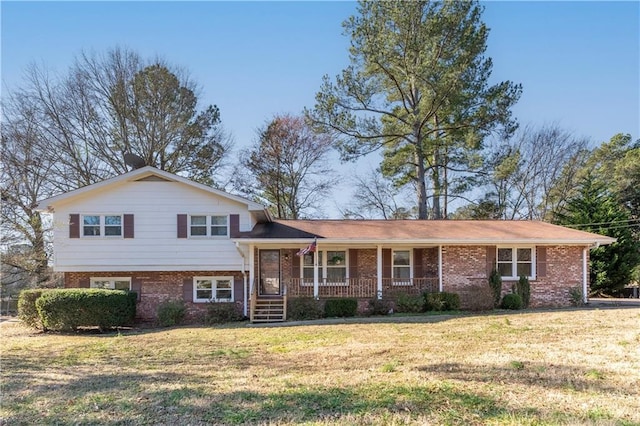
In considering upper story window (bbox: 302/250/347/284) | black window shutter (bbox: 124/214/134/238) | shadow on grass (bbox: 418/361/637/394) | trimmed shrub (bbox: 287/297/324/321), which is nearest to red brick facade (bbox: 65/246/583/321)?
upper story window (bbox: 302/250/347/284)

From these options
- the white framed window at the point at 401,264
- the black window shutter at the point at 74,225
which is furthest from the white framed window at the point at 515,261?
A: the black window shutter at the point at 74,225

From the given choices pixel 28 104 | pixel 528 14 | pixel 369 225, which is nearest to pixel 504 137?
pixel 369 225

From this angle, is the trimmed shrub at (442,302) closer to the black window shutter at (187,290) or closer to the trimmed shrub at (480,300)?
the trimmed shrub at (480,300)

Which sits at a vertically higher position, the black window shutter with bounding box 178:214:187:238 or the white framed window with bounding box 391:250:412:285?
the black window shutter with bounding box 178:214:187:238

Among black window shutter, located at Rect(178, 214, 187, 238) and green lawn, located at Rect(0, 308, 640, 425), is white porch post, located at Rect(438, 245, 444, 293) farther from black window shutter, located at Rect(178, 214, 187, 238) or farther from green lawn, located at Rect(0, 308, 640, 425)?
black window shutter, located at Rect(178, 214, 187, 238)

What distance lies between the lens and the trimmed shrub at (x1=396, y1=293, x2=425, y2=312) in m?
16.1

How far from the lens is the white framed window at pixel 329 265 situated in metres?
17.9

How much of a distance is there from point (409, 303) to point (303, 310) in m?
3.81

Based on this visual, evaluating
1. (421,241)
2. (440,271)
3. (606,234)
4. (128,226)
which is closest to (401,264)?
(440,271)

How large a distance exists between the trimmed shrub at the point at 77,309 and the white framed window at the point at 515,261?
14.1 meters

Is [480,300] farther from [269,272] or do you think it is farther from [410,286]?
[269,272]

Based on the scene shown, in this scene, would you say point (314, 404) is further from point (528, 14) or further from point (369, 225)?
point (369, 225)

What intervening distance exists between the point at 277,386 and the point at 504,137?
23.6m

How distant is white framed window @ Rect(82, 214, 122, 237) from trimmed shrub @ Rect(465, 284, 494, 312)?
12981 mm
